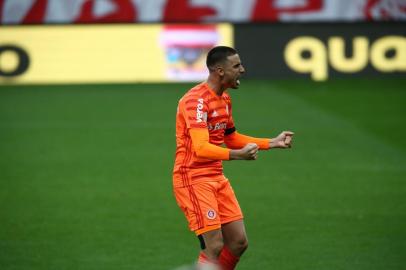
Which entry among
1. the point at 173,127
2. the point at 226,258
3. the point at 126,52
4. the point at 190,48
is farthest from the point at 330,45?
the point at 226,258

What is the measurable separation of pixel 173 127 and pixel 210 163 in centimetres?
1097

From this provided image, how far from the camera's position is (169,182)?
14.0 metres

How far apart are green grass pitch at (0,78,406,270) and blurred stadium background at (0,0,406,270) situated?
40 millimetres

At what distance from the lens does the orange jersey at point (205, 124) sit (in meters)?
7.66

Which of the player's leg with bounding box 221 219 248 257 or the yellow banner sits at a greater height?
the player's leg with bounding box 221 219 248 257

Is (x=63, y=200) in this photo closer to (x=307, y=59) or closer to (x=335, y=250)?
(x=335, y=250)

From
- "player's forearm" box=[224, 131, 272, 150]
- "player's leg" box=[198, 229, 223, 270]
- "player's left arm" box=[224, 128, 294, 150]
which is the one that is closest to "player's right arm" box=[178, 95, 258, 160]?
"player's left arm" box=[224, 128, 294, 150]

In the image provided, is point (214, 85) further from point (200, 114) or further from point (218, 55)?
point (200, 114)

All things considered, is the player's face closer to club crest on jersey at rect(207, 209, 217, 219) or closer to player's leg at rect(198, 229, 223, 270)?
club crest on jersey at rect(207, 209, 217, 219)

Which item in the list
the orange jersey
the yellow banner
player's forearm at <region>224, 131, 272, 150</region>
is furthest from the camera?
the yellow banner

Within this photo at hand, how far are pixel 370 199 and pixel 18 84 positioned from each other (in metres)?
14.8

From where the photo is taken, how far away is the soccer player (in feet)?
24.8

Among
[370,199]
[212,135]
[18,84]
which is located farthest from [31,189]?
[18,84]

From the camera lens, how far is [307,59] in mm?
25766
